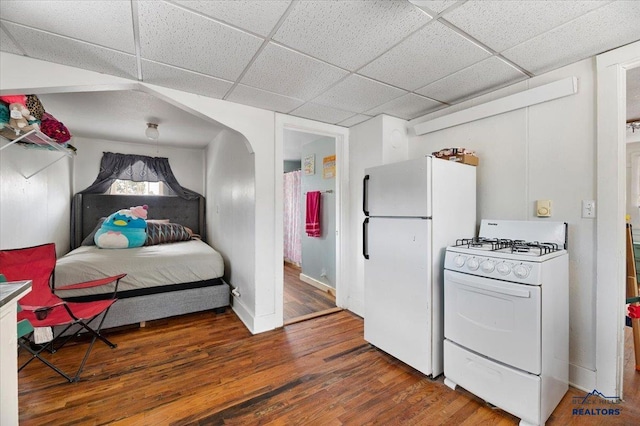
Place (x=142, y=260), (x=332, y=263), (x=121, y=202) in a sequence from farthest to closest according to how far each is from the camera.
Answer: (x=121, y=202), (x=332, y=263), (x=142, y=260)

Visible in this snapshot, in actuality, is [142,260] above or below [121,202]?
below

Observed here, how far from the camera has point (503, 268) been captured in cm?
160

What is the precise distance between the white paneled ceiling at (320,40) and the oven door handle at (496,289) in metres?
1.49

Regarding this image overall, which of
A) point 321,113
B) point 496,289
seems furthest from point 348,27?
point 496,289

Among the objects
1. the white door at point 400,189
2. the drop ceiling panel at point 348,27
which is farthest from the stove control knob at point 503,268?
the drop ceiling panel at point 348,27

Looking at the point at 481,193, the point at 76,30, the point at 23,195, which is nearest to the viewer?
the point at 76,30

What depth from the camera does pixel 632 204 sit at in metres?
3.33

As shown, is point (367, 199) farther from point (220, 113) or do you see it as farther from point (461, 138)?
point (220, 113)

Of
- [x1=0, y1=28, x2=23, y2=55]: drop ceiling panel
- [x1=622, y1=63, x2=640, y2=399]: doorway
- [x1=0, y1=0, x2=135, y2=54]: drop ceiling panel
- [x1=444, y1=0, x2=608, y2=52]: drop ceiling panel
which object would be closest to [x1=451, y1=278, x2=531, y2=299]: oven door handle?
[x1=622, y1=63, x2=640, y2=399]: doorway

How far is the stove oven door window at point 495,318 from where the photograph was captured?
4.91ft

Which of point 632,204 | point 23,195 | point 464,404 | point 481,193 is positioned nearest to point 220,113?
point 23,195

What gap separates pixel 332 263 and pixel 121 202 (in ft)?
11.7

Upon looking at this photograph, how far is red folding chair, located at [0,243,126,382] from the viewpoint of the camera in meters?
1.94

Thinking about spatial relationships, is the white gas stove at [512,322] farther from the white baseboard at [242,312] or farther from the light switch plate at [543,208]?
the white baseboard at [242,312]
